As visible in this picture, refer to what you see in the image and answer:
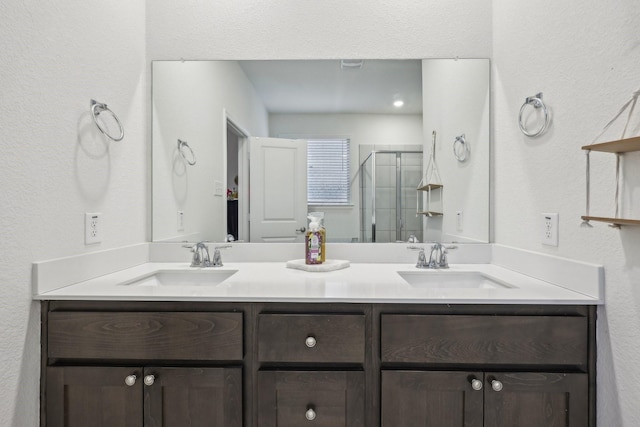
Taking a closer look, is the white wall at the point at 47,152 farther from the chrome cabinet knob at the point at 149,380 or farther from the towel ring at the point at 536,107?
the towel ring at the point at 536,107

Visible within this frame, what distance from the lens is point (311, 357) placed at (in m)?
1.11

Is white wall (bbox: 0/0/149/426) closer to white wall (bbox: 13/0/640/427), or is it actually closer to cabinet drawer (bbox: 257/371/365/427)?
white wall (bbox: 13/0/640/427)

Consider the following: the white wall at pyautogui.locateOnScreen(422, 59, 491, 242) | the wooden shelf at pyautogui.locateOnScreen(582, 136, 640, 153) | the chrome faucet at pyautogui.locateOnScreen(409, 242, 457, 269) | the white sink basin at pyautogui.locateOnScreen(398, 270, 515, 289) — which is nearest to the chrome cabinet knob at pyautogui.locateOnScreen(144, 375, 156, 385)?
the white sink basin at pyautogui.locateOnScreen(398, 270, 515, 289)

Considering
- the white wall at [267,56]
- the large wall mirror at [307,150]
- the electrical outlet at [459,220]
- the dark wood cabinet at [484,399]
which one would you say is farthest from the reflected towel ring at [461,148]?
the dark wood cabinet at [484,399]

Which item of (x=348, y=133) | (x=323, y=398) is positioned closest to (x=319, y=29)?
(x=348, y=133)

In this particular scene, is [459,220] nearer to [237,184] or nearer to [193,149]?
[237,184]

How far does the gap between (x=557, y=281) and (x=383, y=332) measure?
25.3 inches

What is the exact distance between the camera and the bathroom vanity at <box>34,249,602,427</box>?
3.56 ft

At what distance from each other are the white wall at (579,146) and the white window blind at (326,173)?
74cm

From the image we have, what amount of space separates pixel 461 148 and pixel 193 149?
1305mm

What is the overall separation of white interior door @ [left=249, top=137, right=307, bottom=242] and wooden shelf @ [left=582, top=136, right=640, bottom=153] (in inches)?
45.7

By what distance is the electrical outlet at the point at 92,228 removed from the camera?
134 cm

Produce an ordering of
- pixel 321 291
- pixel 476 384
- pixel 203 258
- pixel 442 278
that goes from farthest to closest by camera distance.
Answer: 1. pixel 203 258
2. pixel 442 278
3. pixel 321 291
4. pixel 476 384

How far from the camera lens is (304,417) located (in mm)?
1110
